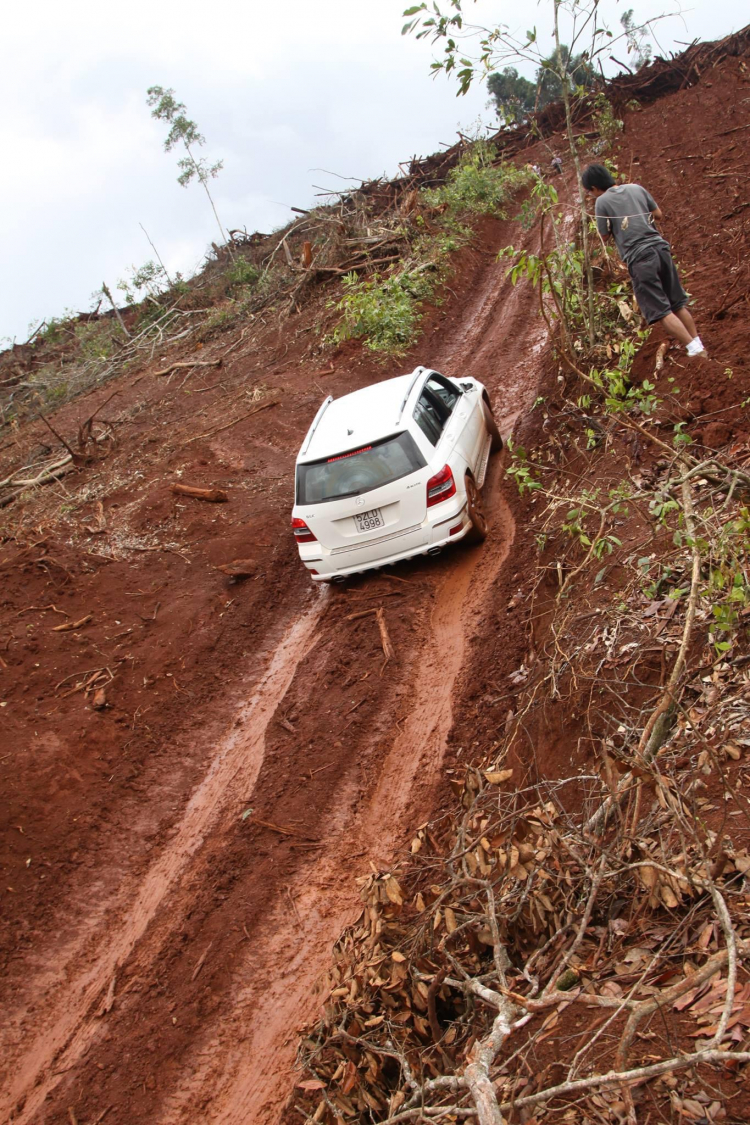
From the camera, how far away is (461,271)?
61.2 ft

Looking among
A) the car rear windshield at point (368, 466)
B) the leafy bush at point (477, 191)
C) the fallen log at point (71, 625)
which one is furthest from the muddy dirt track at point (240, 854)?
the leafy bush at point (477, 191)

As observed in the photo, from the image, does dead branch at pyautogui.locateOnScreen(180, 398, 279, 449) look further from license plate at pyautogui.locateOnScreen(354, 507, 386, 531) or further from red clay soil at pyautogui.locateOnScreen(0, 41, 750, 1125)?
license plate at pyautogui.locateOnScreen(354, 507, 386, 531)

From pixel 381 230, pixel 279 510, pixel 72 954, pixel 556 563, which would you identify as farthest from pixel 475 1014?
pixel 381 230

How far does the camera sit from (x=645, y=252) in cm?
761

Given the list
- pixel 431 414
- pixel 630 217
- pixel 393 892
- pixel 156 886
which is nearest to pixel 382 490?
pixel 431 414

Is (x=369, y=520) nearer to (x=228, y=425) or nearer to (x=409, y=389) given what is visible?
(x=409, y=389)

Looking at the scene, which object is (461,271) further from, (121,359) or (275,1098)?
(275,1098)

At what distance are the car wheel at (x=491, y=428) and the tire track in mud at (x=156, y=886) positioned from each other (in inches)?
143

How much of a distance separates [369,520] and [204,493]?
4.07 metres

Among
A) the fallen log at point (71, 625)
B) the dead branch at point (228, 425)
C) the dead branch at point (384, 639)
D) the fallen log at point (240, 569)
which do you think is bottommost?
the dead branch at point (384, 639)

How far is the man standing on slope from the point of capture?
25.0ft

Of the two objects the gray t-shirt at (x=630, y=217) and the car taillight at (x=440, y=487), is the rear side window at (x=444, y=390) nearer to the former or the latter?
the car taillight at (x=440, y=487)

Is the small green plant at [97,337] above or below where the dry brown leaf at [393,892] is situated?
above

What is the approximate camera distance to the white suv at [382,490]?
26.5ft
